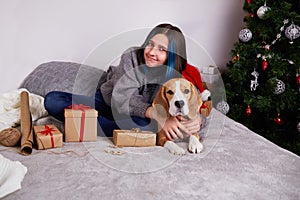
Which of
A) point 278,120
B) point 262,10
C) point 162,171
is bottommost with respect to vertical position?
point 278,120

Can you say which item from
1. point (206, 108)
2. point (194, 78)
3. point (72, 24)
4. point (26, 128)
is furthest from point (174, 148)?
point (72, 24)

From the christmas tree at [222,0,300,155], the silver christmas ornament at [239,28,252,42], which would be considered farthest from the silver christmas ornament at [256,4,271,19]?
the silver christmas ornament at [239,28,252,42]

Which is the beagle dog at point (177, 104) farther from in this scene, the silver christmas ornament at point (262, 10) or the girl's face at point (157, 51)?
the silver christmas ornament at point (262, 10)

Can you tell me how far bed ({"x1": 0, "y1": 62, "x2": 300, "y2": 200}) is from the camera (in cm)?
99

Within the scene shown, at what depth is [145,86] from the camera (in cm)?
143

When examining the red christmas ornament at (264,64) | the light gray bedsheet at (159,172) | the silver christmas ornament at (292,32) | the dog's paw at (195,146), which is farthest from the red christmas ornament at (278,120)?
the dog's paw at (195,146)

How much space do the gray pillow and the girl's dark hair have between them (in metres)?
0.49

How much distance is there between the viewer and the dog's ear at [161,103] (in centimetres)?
127

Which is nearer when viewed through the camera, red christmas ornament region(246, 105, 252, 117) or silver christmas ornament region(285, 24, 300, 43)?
silver christmas ornament region(285, 24, 300, 43)

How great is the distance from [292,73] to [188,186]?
4.04ft

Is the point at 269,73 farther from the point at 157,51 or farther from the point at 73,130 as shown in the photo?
the point at 73,130

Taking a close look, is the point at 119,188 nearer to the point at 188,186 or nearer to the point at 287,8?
the point at 188,186

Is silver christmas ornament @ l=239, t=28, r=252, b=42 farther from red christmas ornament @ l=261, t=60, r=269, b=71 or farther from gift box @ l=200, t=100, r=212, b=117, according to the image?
gift box @ l=200, t=100, r=212, b=117

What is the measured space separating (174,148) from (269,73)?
99 cm
